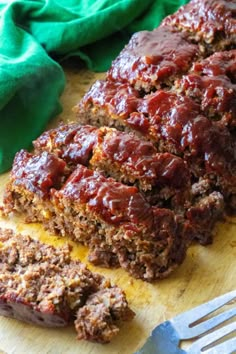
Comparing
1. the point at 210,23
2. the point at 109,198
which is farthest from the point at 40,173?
the point at 210,23

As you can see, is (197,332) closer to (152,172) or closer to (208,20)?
(152,172)

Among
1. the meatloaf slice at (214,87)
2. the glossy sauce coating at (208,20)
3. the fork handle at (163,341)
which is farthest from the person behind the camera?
the glossy sauce coating at (208,20)

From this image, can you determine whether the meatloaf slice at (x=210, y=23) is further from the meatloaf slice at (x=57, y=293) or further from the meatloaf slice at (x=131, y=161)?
the meatloaf slice at (x=57, y=293)

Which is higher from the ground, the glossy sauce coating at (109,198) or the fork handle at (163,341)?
the glossy sauce coating at (109,198)

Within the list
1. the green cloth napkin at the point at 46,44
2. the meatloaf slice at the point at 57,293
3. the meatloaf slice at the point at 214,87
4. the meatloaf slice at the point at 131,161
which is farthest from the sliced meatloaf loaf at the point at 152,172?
the green cloth napkin at the point at 46,44

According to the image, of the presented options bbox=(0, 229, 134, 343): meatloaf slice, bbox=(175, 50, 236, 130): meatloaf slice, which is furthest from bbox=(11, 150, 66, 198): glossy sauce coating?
bbox=(175, 50, 236, 130): meatloaf slice

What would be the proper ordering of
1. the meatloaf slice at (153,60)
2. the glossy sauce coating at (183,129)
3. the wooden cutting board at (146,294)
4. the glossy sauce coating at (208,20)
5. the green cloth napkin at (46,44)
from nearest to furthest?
the wooden cutting board at (146,294) < the glossy sauce coating at (183,129) < the meatloaf slice at (153,60) < the green cloth napkin at (46,44) < the glossy sauce coating at (208,20)

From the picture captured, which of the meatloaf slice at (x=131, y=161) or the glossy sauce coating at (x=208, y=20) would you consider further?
the glossy sauce coating at (x=208, y=20)
